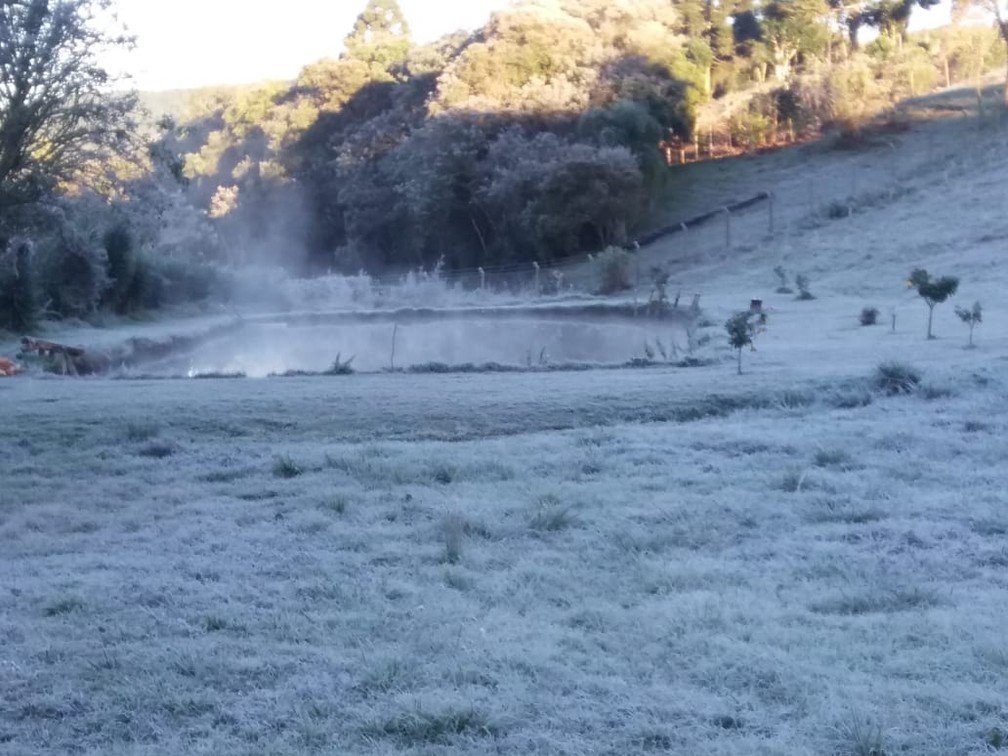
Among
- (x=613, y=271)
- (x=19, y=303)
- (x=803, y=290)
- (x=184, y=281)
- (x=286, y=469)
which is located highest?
(x=613, y=271)

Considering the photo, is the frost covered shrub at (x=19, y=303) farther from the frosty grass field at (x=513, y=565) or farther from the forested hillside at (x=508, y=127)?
the frosty grass field at (x=513, y=565)

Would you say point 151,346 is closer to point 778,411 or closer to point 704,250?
point 778,411

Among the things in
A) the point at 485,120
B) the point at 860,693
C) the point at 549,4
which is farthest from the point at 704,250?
the point at 860,693

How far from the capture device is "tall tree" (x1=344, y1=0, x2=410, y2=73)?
61.2 m

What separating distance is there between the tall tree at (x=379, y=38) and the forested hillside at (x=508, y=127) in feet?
0.44

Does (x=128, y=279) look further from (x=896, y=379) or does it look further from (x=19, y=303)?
(x=896, y=379)

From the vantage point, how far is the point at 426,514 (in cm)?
959

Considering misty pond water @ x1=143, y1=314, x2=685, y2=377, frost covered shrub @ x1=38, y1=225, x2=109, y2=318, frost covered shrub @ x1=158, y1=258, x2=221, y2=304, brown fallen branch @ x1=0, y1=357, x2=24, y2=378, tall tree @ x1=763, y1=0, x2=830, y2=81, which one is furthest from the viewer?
tall tree @ x1=763, y1=0, x2=830, y2=81

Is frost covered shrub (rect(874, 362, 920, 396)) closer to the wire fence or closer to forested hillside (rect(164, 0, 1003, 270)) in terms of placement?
the wire fence

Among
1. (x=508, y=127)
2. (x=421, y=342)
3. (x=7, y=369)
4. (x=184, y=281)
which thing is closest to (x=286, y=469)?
(x=7, y=369)

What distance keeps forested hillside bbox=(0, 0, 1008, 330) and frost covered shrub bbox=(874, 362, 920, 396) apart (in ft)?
69.7

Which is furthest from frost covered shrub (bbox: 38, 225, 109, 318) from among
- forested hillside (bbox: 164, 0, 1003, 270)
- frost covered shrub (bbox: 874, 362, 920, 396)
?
frost covered shrub (bbox: 874, 362, 920, 396)

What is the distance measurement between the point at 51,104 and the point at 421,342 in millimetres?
16569

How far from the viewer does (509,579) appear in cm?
756
